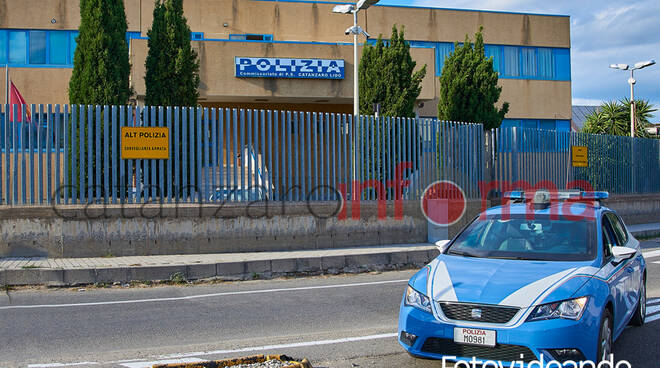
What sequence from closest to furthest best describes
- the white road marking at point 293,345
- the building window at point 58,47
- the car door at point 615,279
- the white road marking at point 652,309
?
the car door at point 615,279, the white road marking at point 293,345, the white road marking at point 652,309, the building window at point 58,47

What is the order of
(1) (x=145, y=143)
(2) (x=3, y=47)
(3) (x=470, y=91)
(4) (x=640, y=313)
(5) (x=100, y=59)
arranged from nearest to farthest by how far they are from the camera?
(4) (x=640, y=313) → (1) (x=145, y=143) → (5) (x=100, y=59) → (3) (x=470, y=91) → (2) (x=3, y=47)

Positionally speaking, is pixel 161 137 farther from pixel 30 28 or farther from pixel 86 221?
pixel 30 28

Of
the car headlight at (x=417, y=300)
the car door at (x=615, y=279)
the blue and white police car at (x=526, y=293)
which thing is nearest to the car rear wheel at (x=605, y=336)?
the blue and white police car at (x=526, y=293)

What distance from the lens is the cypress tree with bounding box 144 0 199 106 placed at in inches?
602

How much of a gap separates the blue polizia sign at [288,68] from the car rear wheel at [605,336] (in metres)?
17.8

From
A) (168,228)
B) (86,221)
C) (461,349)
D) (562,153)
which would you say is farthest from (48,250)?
(562,153)

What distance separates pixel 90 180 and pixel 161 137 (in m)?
1.63

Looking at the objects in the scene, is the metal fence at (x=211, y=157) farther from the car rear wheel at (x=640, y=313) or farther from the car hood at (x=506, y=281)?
the car hood at (x=506, y=281)

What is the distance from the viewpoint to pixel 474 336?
185 inches

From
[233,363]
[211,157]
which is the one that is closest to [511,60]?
[211,157]

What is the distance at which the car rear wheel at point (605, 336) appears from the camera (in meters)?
4.84

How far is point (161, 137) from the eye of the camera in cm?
1231

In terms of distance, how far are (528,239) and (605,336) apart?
1359mm

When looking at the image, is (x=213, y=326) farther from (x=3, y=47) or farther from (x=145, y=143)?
(x=3, y=47)
